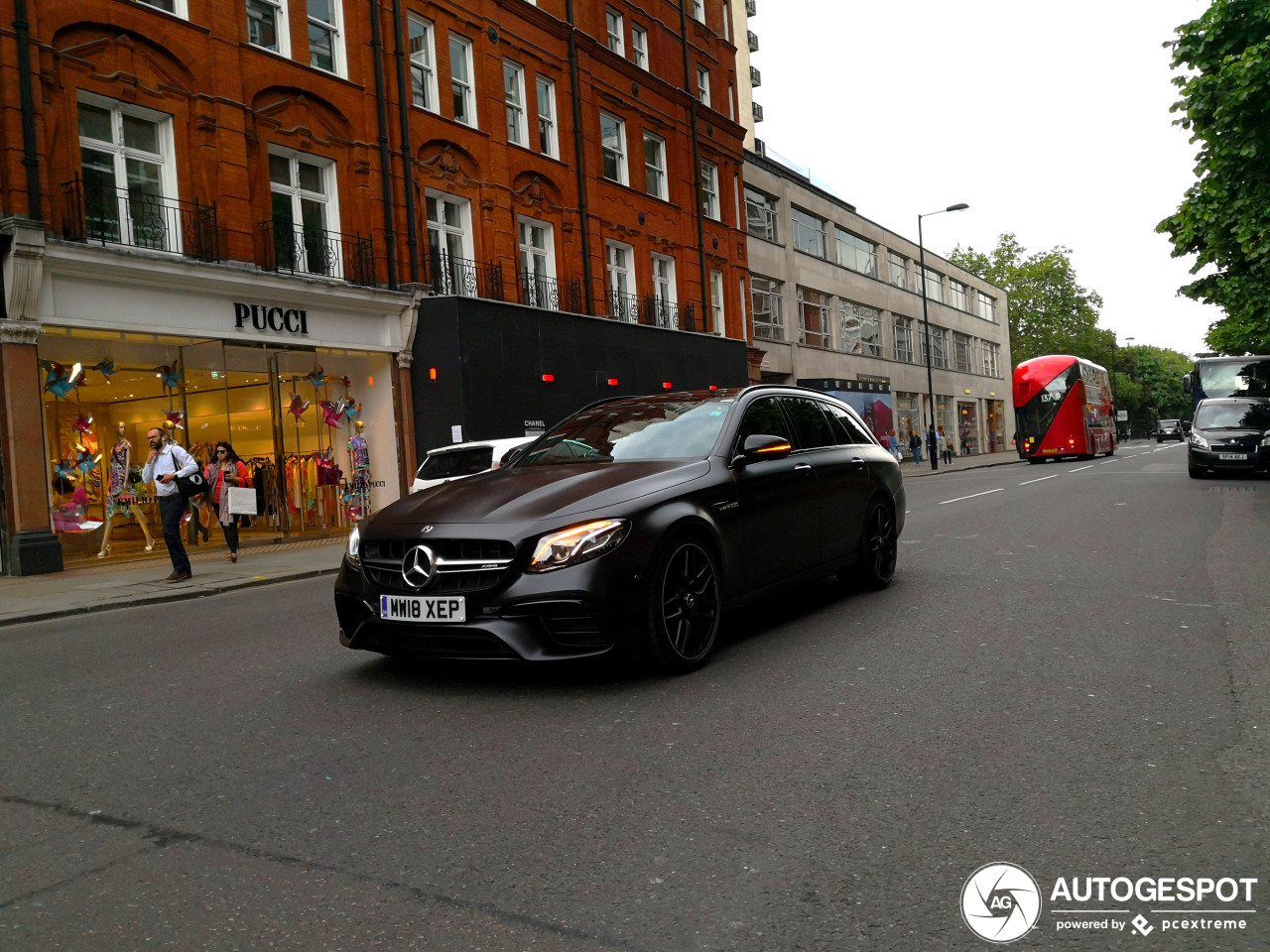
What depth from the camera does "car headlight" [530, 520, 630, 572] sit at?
4980 millimetres

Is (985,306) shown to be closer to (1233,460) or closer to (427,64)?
(1233,460)

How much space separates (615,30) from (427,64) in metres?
9.25

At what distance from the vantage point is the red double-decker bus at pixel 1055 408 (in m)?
39.9

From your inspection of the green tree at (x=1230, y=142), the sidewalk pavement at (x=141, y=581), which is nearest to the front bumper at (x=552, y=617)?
the sidewalk pavement at (x=141, y=581)

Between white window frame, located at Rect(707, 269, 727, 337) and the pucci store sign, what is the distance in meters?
16.7

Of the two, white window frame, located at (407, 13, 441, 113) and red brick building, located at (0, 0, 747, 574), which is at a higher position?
white window frame, located at (407, 13, 441, 113)

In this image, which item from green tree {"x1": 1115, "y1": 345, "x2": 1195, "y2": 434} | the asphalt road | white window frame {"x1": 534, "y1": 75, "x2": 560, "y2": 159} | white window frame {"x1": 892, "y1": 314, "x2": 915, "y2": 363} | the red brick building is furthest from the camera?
green tree {"x1": 1115, "y1": 345, "x2": 1195, "y2": 434}

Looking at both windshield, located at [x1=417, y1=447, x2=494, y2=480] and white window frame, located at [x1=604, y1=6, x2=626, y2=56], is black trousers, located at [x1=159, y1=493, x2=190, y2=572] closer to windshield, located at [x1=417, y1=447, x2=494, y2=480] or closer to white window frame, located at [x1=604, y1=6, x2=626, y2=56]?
windshield, located at [x1=417, y1=447, x2=494, y2=480]

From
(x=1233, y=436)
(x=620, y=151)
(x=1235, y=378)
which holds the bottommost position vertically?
(x=1233, y=436)

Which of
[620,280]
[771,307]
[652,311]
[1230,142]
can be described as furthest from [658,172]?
[1230,142]

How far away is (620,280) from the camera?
94.4ft

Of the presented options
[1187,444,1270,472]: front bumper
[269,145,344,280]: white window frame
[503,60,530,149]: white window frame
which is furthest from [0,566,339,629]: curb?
[1187,444,1270,472]: front bumper

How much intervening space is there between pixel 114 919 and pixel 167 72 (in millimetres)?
16992

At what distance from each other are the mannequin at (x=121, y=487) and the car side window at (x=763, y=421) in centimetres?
1319
